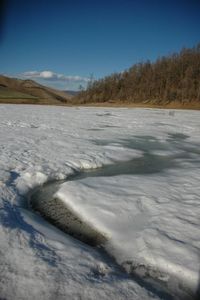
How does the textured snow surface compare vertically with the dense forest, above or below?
below

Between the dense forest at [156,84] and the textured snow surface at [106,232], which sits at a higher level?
the dense forest at [156,84]

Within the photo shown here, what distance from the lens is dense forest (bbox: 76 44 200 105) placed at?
5370cm

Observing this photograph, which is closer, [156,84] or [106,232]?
[106,232]

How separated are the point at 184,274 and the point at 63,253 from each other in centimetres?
120

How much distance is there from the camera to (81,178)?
5.66m

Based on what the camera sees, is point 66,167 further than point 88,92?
No

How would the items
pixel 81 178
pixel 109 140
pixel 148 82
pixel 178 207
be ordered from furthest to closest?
pixel 148 82
pixel 109 140
pixel 81 178
pixel 178 207

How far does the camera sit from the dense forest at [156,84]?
176 ft

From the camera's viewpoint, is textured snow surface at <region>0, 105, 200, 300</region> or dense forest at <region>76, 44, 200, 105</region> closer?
textured snow surface at <region>0, 105, 200, 300</region>

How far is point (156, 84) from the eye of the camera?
59.4m

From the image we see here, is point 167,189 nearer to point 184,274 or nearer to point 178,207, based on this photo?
point 178,207

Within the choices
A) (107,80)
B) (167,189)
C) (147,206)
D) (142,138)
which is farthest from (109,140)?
(107,80)

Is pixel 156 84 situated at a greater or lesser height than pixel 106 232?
greater

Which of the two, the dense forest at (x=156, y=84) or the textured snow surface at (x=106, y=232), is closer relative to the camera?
the textured snow surface at (x=106, y=232)
